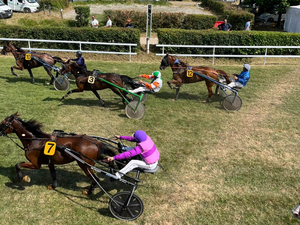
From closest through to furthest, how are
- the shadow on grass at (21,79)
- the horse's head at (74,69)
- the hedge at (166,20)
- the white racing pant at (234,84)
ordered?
the horse's head at (74,69) < the white racing pant at (234,84) < the shadow on grass at (21,79) < the hedge at (166,20)

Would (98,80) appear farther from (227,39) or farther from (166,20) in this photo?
(166,20)

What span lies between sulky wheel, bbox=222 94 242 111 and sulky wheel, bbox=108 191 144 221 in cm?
605

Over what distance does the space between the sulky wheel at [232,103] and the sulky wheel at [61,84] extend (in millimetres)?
6119

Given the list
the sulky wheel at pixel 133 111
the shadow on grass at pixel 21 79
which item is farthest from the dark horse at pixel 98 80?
the shadow on grass at pixel 21 79

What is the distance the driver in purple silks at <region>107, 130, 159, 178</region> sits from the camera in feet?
17.4

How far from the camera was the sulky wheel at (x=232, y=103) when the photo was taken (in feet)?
32.9

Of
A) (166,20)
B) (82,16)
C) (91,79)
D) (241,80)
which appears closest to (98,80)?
(91,79)

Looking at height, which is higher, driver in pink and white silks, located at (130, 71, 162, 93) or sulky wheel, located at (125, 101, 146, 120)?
driver in pink and white silks, located at (130, 71, 162, 93)

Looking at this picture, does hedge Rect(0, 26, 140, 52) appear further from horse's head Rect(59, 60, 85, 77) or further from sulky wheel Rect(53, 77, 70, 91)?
horse's head Rect(59, 60, 85, 77)

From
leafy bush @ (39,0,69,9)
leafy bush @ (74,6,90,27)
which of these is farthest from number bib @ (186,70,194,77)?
leafy bush @ (39,0,69,9)

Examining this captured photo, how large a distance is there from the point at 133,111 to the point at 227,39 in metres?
9.67

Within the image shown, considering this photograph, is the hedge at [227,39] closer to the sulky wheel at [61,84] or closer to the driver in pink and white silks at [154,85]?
the sulky wheel at [61,84]

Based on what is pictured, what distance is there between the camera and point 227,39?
53.8ft

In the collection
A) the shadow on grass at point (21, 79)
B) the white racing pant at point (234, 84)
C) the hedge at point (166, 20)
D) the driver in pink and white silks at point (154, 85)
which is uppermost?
the hedge at point (166, 20)
